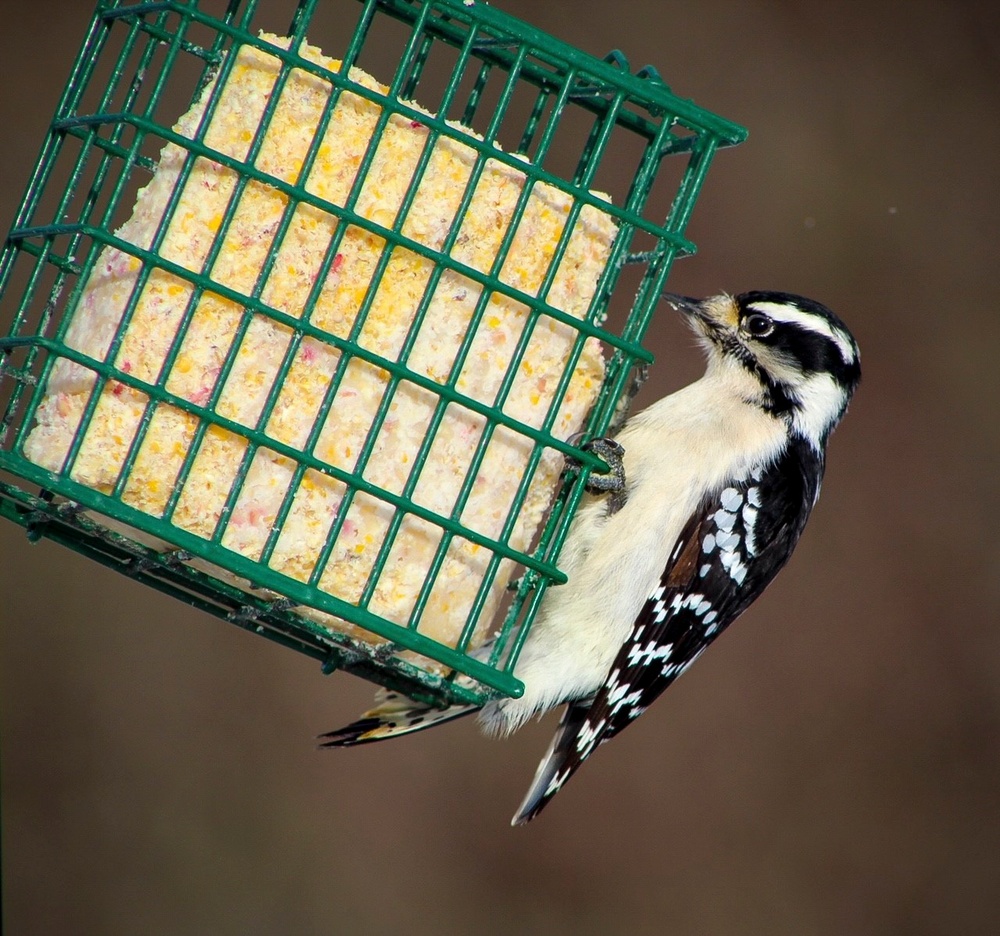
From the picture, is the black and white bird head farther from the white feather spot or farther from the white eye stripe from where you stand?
the white feather spot

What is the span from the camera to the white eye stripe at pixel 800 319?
3508mm

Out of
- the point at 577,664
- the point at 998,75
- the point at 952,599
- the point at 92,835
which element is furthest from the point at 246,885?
the point at 998,75

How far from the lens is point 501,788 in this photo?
19.3 ft

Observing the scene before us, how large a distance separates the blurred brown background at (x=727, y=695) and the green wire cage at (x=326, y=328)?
3014 mm

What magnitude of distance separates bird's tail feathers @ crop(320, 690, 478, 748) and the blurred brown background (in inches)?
92.9

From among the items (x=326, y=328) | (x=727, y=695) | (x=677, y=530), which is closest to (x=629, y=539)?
(x=677, y=530)

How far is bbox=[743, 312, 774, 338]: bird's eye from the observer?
3.51 m

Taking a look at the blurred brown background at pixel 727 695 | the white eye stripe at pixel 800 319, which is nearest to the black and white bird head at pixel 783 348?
the white eye stripe at pixel 800 319

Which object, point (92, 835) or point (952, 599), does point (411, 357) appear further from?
point (952, 599)

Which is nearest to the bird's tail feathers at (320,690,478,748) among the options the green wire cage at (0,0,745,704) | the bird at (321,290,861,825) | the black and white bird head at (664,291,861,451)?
the bird at (321,290,861,825)

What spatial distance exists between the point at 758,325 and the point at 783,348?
0.32 feet

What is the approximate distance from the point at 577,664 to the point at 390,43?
3492 mm

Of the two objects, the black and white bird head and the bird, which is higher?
the black and white bird head

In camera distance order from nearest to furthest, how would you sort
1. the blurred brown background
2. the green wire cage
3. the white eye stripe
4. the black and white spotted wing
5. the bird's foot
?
the green wire cage < the bird's foot < the black and white spotted wing < the white eye stripe < the blurred brown background
